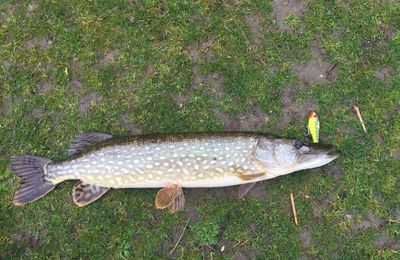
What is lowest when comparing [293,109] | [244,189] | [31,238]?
[31,238]

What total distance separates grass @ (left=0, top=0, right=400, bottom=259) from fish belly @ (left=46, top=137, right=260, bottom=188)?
1.03 feet

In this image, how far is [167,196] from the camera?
3586mm

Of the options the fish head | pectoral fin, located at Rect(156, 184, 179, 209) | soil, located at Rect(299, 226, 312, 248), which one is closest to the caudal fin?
pectoral fin, located at Rect(156, 184, 179, 209)

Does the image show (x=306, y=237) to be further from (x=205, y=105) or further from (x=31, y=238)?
(x=31, y=238)

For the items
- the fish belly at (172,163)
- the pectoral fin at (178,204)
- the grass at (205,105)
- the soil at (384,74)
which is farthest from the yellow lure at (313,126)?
the pectoral fin at (178,204)

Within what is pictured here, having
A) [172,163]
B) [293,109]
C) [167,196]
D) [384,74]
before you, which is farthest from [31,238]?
[384,74]

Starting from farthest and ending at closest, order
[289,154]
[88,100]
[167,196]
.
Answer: [88,100] < [167,196] < [289,154]

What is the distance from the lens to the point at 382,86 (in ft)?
12.7

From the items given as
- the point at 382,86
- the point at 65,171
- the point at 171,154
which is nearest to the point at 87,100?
the point at 65,171

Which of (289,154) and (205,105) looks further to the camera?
(205,105)

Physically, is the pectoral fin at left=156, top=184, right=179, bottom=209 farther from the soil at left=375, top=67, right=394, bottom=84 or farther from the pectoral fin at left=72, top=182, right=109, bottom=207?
the soil at left=375, top=67, right=394, bottom=84

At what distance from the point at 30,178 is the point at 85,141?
22.4 inches

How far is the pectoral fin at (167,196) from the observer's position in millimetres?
3582

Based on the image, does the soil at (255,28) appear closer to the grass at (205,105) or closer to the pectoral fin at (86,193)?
the grass at (205,105)
